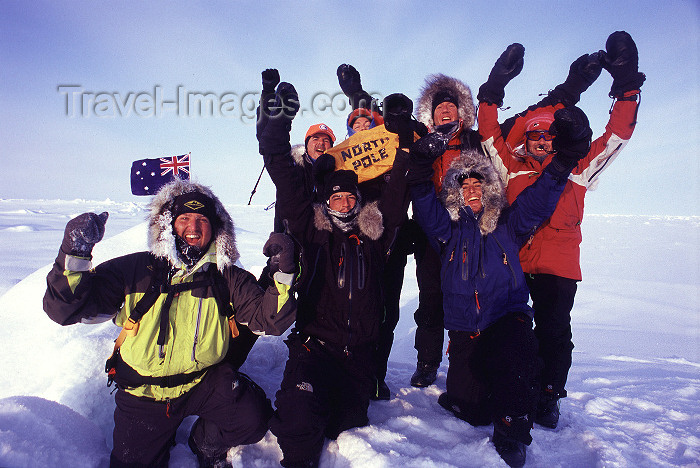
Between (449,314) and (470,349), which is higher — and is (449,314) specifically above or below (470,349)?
above

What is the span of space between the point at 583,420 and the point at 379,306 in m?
1.80

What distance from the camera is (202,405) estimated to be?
2125mm

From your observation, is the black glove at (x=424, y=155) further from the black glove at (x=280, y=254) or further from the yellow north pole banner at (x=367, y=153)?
the black glove at (x=280, y=254)

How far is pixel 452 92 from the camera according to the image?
129 inches

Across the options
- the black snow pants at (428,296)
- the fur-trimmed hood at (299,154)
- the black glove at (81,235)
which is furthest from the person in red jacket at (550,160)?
the black glove at (81,235)

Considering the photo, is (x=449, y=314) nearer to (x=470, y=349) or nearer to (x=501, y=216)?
(x=470, y=349)

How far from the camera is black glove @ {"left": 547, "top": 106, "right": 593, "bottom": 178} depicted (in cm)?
231

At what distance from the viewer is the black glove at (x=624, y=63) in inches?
106

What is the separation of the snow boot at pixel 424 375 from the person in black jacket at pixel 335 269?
0.76m

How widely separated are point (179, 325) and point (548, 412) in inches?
106

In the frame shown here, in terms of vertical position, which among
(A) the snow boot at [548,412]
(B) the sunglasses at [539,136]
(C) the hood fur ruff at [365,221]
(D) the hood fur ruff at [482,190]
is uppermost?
(B) the sunglasses at [539,136]

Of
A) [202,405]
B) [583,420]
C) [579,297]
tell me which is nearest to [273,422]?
[202,405]

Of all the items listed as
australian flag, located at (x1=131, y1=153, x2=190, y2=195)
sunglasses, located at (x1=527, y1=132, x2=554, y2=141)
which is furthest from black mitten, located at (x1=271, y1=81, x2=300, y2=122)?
australian flag, located at (x1=131, y1=153, x2=190, y2=195)

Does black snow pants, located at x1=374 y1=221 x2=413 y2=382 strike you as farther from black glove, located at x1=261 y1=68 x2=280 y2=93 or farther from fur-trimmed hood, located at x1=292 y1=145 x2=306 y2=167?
black glove, located at x1=261 y1=68 x2=280 y2=93
